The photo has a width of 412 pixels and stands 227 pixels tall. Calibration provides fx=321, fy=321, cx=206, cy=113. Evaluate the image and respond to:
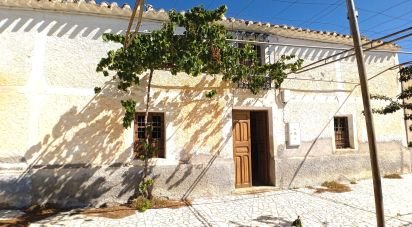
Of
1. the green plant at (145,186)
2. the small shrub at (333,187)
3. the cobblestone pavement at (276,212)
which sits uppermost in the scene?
the green plant at (145,186)

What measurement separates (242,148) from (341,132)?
147 inches

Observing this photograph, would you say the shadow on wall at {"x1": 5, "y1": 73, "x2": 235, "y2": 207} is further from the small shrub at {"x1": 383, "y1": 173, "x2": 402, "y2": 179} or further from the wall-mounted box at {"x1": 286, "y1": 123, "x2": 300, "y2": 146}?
the small shrub at {"x1": 383, "y1": 173, "x2": 402, "y2": 179}

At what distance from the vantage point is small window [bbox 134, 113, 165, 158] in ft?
27.2

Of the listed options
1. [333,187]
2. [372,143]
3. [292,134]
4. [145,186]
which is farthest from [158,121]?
[333,187]

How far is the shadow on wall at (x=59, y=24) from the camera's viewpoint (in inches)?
295

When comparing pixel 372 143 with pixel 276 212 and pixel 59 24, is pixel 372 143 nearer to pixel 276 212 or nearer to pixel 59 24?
pixel 276 212

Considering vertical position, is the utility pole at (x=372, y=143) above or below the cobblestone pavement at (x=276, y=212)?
above

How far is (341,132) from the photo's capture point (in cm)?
1085

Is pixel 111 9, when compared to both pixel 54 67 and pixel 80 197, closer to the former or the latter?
pixel 54 67

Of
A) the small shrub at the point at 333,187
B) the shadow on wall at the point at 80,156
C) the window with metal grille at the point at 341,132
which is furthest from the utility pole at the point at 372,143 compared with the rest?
the window with metal grille at the point at 341,132

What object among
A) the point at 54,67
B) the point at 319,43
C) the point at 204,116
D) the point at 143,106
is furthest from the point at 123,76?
the point at 319,43

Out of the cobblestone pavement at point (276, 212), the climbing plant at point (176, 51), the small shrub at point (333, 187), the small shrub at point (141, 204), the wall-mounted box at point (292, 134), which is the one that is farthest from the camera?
the wall-mounted box at point (292, 134)

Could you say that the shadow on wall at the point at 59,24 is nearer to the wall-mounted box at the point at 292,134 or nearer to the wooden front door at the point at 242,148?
the wooden front door at the point at 242,148

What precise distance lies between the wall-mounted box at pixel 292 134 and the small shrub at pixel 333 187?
4.89 feet
